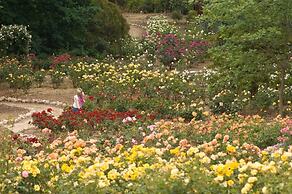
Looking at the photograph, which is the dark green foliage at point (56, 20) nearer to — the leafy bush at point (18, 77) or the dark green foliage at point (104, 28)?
the dark green foliage at point (104, 28)

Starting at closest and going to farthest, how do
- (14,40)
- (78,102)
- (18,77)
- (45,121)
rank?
(45,121)
(78,102)
(18,77)
(14,40)

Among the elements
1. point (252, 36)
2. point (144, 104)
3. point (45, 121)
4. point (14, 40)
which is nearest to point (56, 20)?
point (14, 40)

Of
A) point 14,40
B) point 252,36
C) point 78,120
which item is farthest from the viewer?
point 14,40

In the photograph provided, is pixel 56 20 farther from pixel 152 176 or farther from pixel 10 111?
pixel 152 176

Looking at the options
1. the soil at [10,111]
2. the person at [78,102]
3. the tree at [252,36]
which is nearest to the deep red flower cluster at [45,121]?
the person at [78,102]

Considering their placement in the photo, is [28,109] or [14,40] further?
[14,40]

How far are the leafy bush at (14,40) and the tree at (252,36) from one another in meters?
12.7

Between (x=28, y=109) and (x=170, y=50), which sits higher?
(x=170, y=50)

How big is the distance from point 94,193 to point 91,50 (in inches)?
945

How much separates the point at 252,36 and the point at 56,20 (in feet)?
56.6

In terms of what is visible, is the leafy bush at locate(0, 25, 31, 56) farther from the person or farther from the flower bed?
the flower bed

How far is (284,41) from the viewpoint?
43.3 feet

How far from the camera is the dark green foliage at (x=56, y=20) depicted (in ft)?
88.4

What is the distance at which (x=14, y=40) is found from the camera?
2500 cm
